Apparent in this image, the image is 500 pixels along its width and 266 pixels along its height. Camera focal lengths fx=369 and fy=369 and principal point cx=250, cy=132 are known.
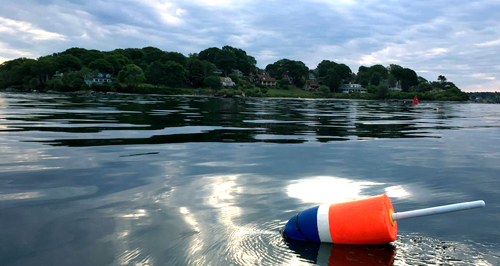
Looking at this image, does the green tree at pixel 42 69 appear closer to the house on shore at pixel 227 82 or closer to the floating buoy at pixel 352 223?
the house on shore at pixel 227 82

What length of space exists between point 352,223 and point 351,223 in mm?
12

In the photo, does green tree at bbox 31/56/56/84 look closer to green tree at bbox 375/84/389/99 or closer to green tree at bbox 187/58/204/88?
green tree at bbox 187/58/204/88

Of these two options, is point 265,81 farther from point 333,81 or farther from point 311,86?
point 333,81

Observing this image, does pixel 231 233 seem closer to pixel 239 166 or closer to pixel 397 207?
pixel 397 207

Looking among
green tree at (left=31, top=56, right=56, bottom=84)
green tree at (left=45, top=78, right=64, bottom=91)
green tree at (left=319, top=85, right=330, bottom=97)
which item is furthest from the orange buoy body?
green tree at (left=31, top=56, right=56, bottom=84)

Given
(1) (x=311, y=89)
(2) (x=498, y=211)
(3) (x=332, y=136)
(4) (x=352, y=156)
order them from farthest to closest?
(1) (x=311, y=89), (3) (x=332, y=136), (4) (x=352, y=156), (2) (x=498, y=211)

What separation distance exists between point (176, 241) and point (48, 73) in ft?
572

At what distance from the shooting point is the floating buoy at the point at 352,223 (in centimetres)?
434

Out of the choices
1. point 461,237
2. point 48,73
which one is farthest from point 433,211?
point 48,73

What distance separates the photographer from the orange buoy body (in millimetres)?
4344

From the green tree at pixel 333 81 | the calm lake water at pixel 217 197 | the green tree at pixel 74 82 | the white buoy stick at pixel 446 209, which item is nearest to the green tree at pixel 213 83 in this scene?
the green tree at pixel 74 82

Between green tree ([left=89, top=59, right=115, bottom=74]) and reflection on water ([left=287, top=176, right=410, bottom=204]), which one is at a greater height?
green tree ([left=89, top=59, right=115, bottom=74])

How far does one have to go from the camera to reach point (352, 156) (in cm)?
1147

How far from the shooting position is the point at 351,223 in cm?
446
